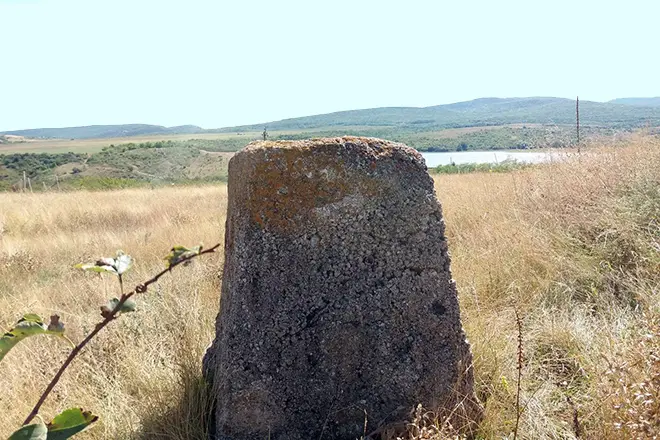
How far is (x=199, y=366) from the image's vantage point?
2.60m

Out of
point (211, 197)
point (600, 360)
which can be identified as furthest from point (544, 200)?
point (211, 197)

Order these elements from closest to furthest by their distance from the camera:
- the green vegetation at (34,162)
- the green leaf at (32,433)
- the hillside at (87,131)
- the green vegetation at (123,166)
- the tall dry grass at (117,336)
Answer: the green leaf at (32,433) → the tall dry grass at (117,336) → the green vegetation at (123,166) → the green vegetation at (34,162) → the hillside at (87,131)

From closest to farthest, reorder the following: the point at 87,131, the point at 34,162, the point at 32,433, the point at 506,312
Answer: the point at 32,433 → the point at 506,312 → the point at 34,162 → the point at 87,131

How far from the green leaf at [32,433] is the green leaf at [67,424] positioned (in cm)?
3

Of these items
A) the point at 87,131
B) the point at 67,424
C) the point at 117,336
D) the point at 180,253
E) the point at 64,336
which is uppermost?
the point at 87,131

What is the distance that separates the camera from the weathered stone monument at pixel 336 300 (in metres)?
2.13

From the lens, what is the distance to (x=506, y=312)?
3.52 metres

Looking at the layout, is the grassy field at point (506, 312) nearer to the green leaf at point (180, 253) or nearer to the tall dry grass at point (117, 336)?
the tall dry grass at point (117, 336)

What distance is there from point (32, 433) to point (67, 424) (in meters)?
0.05

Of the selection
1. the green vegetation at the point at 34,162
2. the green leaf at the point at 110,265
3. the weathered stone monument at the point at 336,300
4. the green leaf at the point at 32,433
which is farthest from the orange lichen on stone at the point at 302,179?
the green vegetation at the point at 34,162

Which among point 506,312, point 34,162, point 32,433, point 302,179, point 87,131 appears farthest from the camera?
point 87,131

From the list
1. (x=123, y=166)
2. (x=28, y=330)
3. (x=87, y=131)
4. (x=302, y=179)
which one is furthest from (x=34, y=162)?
(x=87, y=131)

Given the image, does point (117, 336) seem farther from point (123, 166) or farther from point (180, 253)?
point (123, 166)

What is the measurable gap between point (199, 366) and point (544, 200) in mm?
4034
